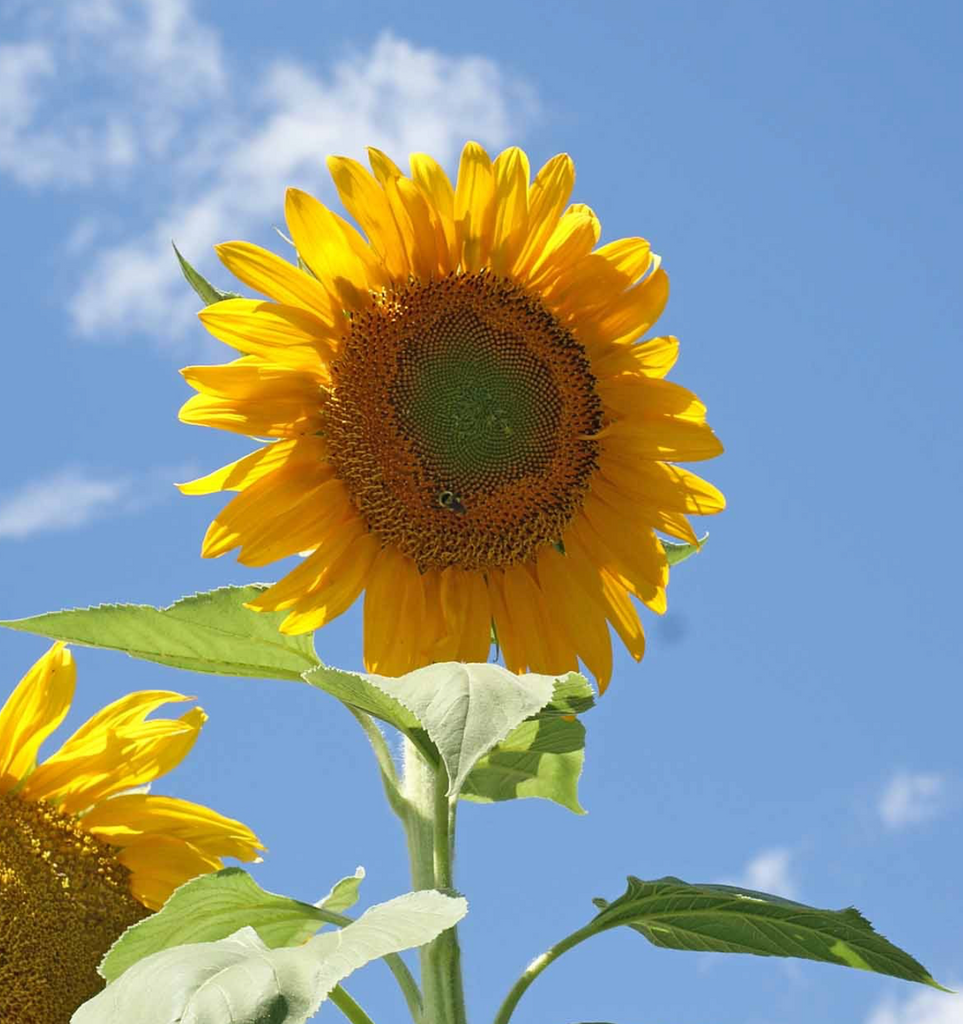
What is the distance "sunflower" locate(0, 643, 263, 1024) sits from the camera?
3.40m

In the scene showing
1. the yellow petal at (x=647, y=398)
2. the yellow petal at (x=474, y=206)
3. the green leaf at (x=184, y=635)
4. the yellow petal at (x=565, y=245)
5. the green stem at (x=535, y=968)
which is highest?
the yellow petal at (x=565, y=245)

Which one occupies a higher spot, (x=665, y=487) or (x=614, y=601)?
(x=665, y=487)

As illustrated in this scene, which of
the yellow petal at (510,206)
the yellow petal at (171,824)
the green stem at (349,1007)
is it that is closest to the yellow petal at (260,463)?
the yellow petal at (510,206)

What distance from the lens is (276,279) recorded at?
3307mm

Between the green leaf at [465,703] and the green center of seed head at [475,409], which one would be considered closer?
the green leaf at [465,703]

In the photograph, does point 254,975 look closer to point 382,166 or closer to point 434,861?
point 434,861

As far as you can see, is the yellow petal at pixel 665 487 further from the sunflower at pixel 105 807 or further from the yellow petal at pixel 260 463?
the sunflower at pixel 105 807

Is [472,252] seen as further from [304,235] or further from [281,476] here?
[281,476]

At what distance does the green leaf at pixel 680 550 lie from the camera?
137 inches

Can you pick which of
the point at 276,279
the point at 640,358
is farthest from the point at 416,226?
the point at 640,358

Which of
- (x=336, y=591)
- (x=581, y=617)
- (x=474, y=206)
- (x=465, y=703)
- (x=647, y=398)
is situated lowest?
(x=465, y=703)

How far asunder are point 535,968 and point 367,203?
1.67 meters

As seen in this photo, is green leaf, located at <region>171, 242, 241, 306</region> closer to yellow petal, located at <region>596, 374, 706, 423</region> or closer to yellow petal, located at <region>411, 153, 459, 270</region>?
yellow petal, located at <region>411, 153, 459, 270</region>

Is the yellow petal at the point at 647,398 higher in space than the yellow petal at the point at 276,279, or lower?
higher
